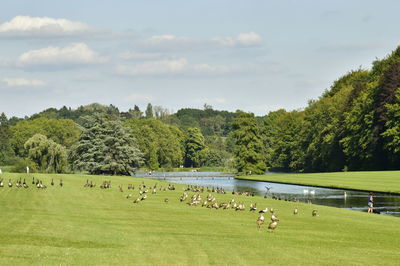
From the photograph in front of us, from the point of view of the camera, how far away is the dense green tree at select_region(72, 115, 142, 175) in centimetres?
11869

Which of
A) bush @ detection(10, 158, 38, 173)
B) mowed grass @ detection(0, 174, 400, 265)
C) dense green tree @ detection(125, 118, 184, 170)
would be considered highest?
dense green tree @ detection(125, 118, 184, 170)

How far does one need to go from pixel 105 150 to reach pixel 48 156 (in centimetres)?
1205

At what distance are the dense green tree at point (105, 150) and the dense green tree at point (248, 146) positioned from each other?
2447 cm

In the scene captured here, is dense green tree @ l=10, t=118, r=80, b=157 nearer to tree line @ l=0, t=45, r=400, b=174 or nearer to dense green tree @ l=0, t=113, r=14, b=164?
tree line @ l=0, t=45, r=400, b=174

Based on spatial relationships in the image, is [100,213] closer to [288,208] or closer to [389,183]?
[288,208]

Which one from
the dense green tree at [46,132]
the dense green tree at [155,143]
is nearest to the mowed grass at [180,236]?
the dense green tree at [155,143]

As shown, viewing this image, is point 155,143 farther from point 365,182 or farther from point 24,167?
point 365,182

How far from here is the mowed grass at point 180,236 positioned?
24562 millimetres

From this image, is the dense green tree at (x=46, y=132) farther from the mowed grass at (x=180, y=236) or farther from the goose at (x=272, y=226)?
the goose at (x=272, y=226)

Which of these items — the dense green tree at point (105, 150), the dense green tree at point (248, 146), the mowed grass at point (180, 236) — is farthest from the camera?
the dense green tree at point (248, 146)

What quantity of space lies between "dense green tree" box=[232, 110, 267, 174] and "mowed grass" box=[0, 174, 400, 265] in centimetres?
8656

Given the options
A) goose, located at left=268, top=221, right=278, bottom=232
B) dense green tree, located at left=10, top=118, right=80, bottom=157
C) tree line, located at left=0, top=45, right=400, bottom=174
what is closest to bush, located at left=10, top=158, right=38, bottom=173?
tree line, located at left=0, top=45, right=400, bottom=174

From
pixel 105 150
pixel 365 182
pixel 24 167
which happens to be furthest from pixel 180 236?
pixel 105 150

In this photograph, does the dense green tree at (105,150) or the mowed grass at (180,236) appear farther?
the dense green tree at (105,150)
